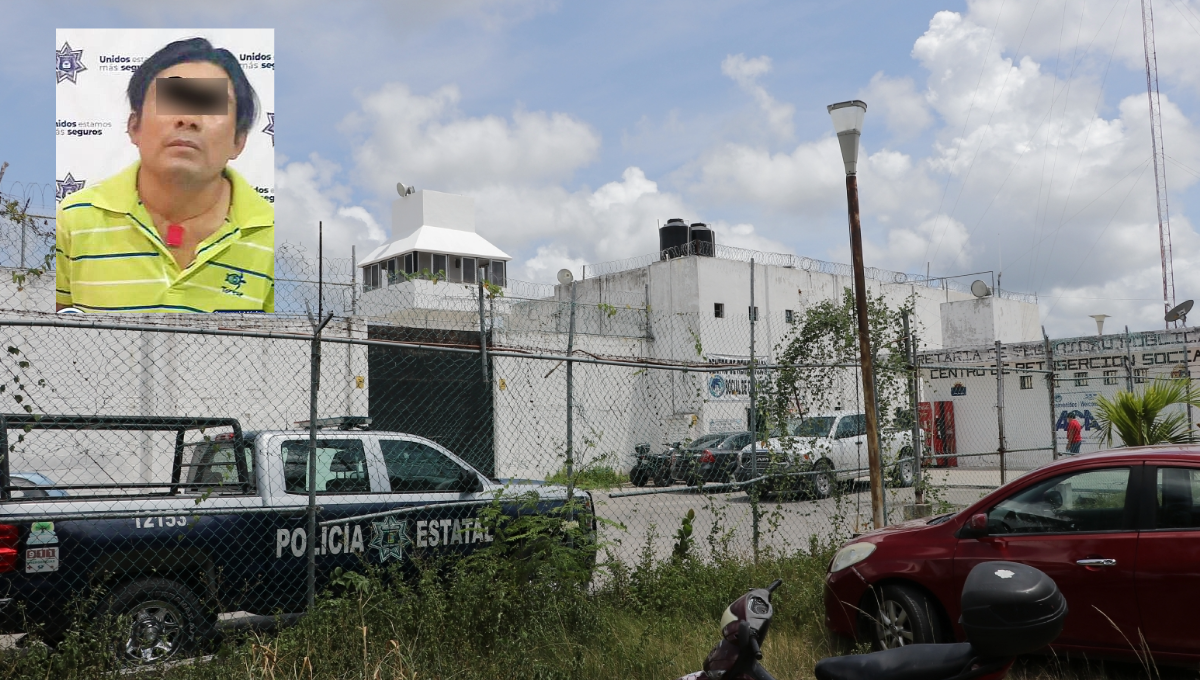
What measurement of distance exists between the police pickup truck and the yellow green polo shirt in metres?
15.3

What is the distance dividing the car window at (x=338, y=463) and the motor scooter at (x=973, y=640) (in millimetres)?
4598

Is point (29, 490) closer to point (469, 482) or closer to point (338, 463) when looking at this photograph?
point (338, 463)

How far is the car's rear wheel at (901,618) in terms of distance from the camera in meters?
5.94

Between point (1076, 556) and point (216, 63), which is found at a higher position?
point (216, 63)

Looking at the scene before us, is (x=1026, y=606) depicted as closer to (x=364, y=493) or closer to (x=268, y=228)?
(x=364, y=493)

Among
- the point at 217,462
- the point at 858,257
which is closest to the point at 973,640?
the point at 217,462

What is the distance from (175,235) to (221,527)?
18.0 meters

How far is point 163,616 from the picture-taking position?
5.94 m

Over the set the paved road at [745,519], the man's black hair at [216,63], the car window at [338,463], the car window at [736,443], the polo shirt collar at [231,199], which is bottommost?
the paved road at [745,519]

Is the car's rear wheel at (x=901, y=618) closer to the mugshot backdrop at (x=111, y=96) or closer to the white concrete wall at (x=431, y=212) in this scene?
the mugshot backdrop at (x=111, y=96)

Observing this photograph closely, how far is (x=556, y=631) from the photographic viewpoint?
6086mm

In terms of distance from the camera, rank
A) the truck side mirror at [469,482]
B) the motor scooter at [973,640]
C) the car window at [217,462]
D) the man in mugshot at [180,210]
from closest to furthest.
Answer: the motor scooter at [973,640]
the car window at [217,462]
the truck side mirror at [469,482]
the man in mugshot at [180,210]

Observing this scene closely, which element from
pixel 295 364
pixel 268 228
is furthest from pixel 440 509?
pixel 268 228

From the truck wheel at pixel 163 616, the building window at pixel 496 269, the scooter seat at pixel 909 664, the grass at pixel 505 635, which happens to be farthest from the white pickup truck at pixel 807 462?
the building window at pixel 496 269
